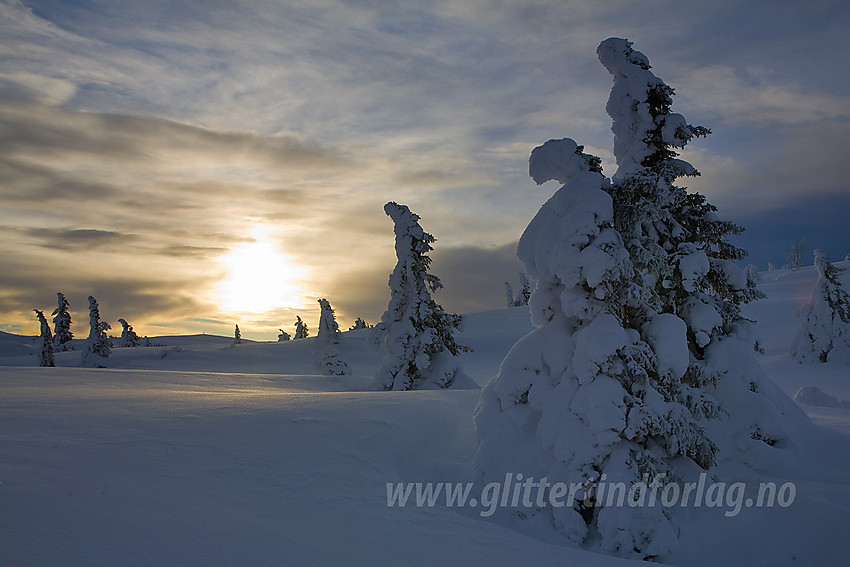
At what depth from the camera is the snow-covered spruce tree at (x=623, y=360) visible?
8.16 m

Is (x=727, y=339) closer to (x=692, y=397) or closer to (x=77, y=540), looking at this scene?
(x=692, y=397)

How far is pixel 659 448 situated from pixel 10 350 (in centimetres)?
14649

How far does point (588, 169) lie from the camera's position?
9844mm

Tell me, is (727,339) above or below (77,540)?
above

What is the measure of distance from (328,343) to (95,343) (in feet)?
82.5

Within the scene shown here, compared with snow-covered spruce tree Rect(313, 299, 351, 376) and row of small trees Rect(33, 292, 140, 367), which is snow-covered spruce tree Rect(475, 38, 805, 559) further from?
row of small trees Rect(33, 292, 140, 367)

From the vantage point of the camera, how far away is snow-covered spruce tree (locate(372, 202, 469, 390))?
75.7ft

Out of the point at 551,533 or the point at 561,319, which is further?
the point at 561,319

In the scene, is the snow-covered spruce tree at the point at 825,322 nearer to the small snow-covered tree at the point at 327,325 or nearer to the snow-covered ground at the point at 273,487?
the snow-covered ground at the point at 273,487

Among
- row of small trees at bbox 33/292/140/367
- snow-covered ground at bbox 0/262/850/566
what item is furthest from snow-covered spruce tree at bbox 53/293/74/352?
snow-covered ground at bbox 0/262/850/566

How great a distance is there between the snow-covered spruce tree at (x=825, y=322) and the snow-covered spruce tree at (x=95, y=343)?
188 ft

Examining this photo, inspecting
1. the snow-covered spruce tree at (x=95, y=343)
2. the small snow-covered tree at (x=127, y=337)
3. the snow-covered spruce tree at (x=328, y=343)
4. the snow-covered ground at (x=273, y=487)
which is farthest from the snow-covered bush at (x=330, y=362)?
the small snow-covered tree at (x=127, y=337)

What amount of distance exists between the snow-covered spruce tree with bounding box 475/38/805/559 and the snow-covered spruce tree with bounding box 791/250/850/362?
28690 millimetres

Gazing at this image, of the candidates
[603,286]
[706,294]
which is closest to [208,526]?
[603,286]
